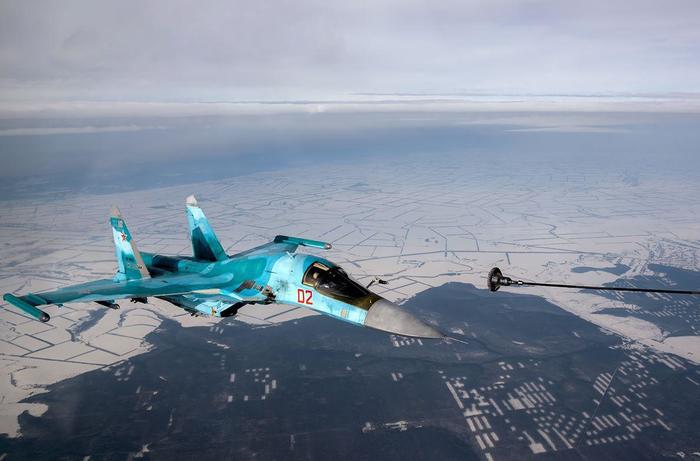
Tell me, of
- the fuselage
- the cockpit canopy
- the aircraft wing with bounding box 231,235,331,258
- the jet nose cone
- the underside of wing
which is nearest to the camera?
the jet nose cone

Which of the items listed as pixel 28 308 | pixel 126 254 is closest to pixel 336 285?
pixel 28 308

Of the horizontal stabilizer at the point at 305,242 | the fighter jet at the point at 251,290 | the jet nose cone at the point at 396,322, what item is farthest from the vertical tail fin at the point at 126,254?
the jet nose cone at the point at 396,322

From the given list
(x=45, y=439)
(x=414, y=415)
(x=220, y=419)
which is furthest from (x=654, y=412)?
(x=45, y=439)

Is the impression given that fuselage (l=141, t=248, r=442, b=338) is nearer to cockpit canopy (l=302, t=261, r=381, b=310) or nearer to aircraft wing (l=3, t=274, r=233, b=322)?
cockpit canopy (l=302, t=261, r=381, b=310)

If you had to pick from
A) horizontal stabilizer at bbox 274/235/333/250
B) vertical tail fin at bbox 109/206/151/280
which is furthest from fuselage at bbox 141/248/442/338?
vertical tail fin at bbox 109/206/151/280

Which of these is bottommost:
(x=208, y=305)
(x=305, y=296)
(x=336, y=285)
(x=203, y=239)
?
(x=208, y=305)

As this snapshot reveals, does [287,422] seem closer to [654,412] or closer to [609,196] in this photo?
[654,412]

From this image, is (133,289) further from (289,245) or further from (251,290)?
(289,245)

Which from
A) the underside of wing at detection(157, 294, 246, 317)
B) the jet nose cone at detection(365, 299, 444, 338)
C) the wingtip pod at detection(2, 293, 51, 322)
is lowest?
the underside of wing at detection(157, 294, 246, 317)
